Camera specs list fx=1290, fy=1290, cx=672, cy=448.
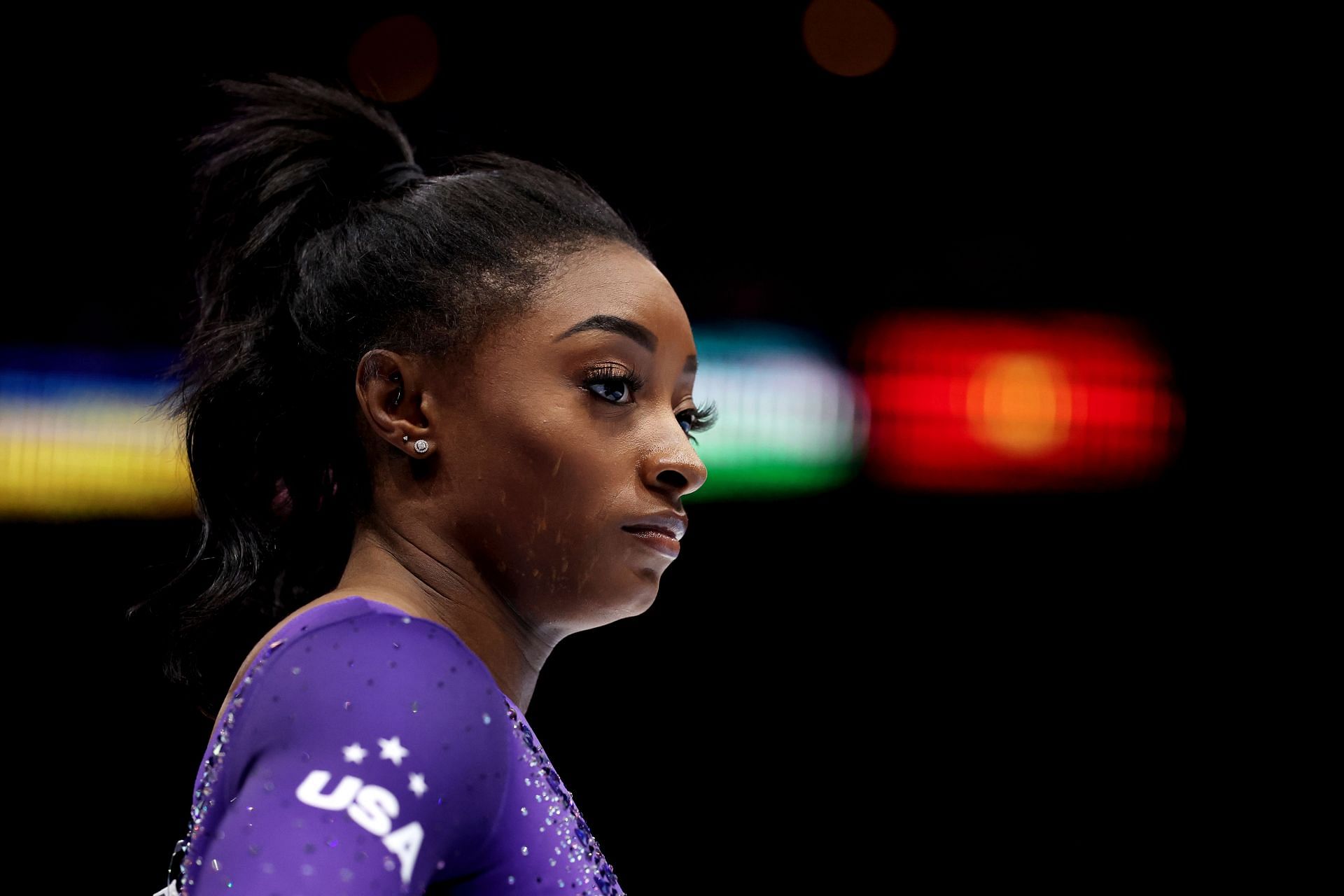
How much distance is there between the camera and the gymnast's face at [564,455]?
115cm

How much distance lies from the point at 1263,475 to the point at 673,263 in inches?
70.3

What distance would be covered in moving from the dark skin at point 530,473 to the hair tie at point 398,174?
0.77 feet

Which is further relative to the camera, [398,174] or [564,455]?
[398,174]

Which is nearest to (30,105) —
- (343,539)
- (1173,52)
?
(343,539)

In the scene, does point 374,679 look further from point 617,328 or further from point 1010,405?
point 1010,405

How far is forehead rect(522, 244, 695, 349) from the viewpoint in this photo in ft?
3.84

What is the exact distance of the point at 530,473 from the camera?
1146 mm

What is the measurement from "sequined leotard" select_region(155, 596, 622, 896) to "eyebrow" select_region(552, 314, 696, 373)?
11.8 inches

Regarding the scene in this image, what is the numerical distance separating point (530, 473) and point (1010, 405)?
2.41 meters

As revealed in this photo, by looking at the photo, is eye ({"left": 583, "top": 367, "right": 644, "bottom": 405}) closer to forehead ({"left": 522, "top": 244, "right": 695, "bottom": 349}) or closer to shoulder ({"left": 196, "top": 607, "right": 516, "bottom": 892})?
forehead ({"left": 522, "top": 244, "right": 695, "bottom": 349})

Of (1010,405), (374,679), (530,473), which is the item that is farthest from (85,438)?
(1010,405)

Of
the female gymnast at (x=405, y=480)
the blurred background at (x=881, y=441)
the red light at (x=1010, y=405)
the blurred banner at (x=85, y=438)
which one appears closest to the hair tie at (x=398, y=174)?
the female gymnast at (x=405, y=480)

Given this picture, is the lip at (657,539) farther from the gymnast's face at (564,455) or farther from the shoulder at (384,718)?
the shoulder at (384,718)

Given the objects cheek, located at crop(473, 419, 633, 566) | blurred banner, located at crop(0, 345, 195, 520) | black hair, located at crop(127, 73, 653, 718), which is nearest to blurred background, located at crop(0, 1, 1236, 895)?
blurred banner, located at crop(0, 345, 195, 520)
